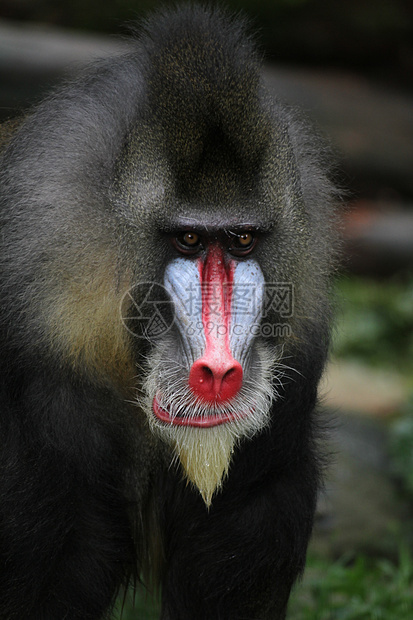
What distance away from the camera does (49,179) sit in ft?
11.3

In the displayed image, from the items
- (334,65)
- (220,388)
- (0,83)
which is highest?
(334,65)

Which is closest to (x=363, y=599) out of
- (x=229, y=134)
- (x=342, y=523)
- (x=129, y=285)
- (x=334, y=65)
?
(x=342, y=523)

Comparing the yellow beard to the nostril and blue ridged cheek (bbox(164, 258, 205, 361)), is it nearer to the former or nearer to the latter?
the nostril

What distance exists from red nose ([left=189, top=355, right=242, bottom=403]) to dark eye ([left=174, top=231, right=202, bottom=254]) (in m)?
0.45

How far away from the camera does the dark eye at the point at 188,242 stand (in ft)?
11.0

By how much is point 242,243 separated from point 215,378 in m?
0.57

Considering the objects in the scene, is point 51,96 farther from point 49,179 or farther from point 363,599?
point 363,599

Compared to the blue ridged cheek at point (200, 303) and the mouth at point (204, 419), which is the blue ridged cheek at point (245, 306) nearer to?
the blue ridged cheek at point (200, 303)

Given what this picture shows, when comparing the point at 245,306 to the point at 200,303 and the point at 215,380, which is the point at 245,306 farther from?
the point at 215,380

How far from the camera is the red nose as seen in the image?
3111mm

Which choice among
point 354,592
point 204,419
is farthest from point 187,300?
point 354,592

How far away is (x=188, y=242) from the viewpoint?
335 centimetres

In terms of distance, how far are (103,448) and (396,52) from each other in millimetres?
6938

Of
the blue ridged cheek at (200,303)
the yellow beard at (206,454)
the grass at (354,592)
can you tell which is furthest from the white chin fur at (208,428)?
the grass at (354,592)
